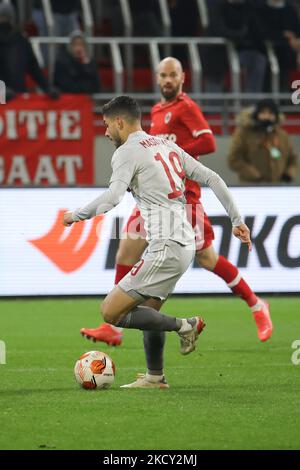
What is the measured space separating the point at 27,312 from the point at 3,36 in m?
4.49

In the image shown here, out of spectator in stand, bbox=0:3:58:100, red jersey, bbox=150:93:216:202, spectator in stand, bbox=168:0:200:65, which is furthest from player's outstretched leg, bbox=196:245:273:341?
spectator in stand, bbox=168:0:200:65

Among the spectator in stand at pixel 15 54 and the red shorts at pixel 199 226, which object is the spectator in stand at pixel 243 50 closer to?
the spectator in stand at pixel 15 54

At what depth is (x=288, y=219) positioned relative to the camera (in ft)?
48.7

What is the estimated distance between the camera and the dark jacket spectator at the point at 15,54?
54.0 ft

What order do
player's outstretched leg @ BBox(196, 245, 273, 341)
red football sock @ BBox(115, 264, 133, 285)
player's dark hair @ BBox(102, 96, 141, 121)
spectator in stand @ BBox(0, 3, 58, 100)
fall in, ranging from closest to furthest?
player's dark hair @ BBox(102, 96, 141, 121) → red football sock @ BBox(115, 264, 133, 285) → player's outstretched leg @ BBox(196, 245, 273, 341) → spectator in stand @ BBox(0, 3, 58, 100)

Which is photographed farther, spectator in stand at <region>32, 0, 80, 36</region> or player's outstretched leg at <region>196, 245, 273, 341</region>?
spectator in stand at <region>32, 0, 80, 36</region>

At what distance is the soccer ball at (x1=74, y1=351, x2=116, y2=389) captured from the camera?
836 cm

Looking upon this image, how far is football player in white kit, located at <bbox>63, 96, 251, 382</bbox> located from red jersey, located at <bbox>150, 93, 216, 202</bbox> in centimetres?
237

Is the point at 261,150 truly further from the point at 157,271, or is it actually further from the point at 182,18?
the point at 157,271

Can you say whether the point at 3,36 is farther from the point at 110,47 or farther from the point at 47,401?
the point at 47,401

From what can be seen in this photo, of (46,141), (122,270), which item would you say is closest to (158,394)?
(122,270)

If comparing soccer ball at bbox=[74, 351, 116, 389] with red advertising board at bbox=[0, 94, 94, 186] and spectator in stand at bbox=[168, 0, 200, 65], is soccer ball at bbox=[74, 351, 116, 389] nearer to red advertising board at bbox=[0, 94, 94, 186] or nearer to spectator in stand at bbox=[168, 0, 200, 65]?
red advertising board at bbox=[0, 94, 94, 186]
